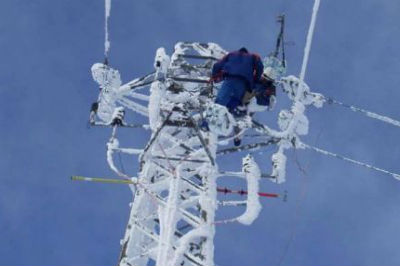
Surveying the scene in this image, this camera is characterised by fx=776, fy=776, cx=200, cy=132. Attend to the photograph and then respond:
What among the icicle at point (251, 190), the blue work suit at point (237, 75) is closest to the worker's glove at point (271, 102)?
the blue work suit at point (237, 75)

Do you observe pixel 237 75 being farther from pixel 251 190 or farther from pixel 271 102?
pixel 251 190

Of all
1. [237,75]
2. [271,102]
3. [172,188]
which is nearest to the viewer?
[172,188]

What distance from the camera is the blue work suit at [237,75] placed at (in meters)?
18.2

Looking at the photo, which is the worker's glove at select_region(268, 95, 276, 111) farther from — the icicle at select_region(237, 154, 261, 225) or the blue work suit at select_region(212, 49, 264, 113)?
the icicle at select_region(237, 154, 261, 225)

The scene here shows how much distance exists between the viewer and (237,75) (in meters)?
18.5

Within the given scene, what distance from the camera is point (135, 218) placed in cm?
1711

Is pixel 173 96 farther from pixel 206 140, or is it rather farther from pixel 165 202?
pixel 165 202

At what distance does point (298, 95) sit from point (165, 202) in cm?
385

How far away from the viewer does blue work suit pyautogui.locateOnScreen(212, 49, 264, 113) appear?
18.2 metres

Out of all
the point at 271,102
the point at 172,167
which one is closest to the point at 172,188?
the point at 172,167

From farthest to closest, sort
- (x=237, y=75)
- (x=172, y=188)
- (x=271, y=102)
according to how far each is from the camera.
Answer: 1. (x=271, y=102)
2. (x=237, y=75)
3. (x=172, y=188)

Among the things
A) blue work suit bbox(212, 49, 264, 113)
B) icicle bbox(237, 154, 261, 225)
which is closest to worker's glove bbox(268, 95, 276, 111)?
blue work suit bbox(212, 49, 264, 113)

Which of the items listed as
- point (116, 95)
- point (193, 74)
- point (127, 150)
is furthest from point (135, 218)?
point (193, 74)

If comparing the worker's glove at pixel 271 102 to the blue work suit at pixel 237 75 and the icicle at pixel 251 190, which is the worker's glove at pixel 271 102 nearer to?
the blue work suit at pixel 237 75
